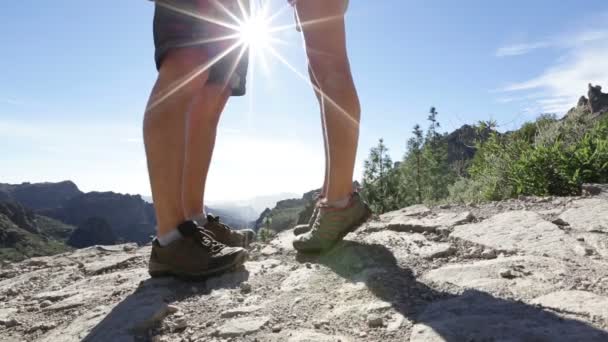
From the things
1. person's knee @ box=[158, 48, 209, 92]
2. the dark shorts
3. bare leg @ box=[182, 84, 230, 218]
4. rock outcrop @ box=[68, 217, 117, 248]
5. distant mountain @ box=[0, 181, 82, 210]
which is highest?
distant mountain @ box=[0, 181, 82, 210]

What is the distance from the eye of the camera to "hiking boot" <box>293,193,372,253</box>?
2.18 metres

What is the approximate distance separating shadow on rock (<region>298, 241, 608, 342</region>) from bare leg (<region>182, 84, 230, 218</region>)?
3.14ft

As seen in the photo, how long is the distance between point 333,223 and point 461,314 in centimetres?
94

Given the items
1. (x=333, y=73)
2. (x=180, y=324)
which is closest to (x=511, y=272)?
(x=333, y=73)

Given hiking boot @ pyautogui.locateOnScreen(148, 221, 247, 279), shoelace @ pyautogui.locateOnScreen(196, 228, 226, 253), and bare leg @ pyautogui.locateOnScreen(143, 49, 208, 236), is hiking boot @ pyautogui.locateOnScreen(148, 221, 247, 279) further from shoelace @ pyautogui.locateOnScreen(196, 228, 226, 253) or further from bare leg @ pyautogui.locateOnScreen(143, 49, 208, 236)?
bare leg @ pyautogui.locateOnScreen(143, 49, 208, 236)

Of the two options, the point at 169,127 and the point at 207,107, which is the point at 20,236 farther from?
the point at 169,127

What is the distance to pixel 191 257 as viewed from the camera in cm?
193

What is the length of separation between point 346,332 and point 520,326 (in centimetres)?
51

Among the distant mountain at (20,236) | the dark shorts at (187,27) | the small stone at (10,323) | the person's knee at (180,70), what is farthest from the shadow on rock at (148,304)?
the distant mountain at (20,236)

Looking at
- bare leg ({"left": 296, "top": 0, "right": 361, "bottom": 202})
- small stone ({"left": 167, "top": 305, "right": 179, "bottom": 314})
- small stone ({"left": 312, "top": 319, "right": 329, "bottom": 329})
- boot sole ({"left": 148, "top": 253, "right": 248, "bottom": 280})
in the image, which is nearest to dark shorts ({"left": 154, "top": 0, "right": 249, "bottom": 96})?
bare leg ({"left": 296, "top": 0, "right": 361, "bottom": 202})

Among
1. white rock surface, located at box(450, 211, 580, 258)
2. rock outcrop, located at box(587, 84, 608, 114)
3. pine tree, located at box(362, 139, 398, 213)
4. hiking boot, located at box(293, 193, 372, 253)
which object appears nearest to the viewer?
white rock surface, located at box(450, 211, 580, 258)

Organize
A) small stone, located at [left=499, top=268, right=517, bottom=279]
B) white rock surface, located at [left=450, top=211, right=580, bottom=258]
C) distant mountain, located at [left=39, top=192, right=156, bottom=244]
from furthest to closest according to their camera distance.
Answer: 1. distant mountain, located at [left=39, top=192, right=156, bottom=244]
2. white rock surface, located at [left=450, top=211, right=580, bottom=258]
3. small stone, located at [left=499, top=268, right=517, bottom=279]

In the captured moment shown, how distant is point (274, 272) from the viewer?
214 cm

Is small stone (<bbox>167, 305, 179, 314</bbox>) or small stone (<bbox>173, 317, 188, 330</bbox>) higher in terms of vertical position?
small stone (<bbox>167, 305, 179, 314</bbox>)
